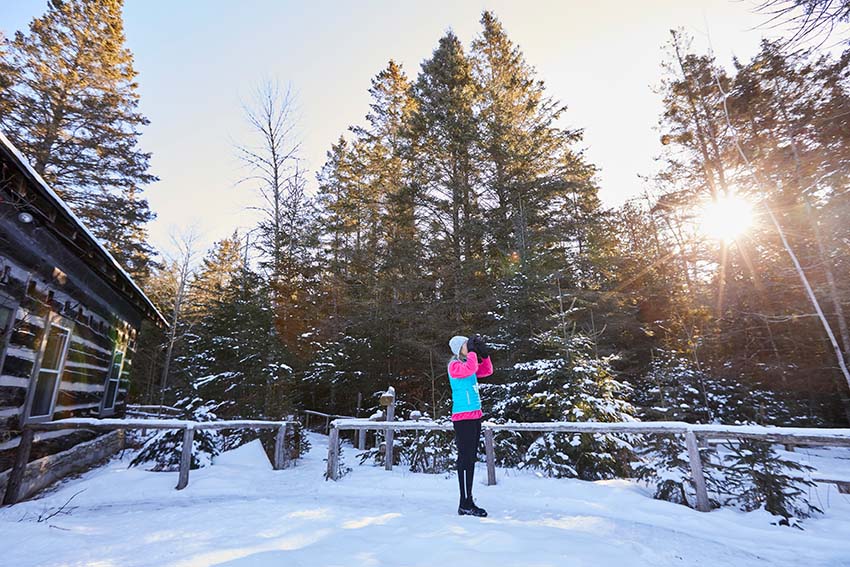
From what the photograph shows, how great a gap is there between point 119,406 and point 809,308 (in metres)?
22.0

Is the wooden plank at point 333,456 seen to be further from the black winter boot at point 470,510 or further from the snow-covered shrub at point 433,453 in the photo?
the black winter boot at point 470,510

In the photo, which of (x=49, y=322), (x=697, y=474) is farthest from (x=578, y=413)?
(x=49, y=322)

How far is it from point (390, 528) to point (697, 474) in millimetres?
3785

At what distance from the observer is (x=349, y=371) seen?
57.5 ft

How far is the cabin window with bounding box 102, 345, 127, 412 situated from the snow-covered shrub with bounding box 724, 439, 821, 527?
13.4 meters

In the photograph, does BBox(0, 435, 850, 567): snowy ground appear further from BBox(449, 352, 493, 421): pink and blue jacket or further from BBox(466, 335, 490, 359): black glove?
BBox(466, 335, 490, 359): black glove

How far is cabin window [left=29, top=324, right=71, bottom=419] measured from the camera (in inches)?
271

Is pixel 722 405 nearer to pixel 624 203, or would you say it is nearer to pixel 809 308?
pixel 809 308

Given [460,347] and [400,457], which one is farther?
[400,457]

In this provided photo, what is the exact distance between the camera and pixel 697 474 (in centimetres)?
489

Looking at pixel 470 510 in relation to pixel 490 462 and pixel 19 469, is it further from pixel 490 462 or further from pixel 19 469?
pixel 19 469

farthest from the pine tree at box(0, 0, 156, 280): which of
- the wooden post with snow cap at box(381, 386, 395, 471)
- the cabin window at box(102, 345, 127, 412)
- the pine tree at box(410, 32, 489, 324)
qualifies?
the wooden post with snow cap at box(381, 386, 395, 471)

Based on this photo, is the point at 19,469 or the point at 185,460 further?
the point at 185,460

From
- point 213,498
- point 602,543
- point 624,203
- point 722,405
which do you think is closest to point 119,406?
point 213,498
